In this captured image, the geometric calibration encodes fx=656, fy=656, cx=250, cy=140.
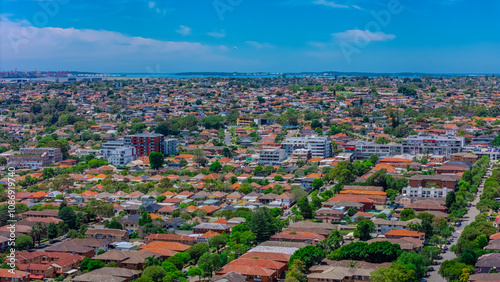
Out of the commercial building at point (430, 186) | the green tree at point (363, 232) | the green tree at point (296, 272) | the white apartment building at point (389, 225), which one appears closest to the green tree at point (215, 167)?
the commercial building at point (430, 186)

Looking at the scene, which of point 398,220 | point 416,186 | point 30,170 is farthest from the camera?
point 30,170

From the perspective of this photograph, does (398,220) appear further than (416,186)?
No

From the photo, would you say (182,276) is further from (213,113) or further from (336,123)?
(213,113)

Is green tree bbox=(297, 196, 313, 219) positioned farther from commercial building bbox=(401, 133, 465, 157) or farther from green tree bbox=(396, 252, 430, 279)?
commercial building bbox=(401, 133, 465, 157)

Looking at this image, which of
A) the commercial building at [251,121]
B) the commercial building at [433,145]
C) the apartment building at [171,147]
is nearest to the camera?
the commercial building at [433,145]

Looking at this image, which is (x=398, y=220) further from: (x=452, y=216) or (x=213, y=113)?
(x=213, y=113)

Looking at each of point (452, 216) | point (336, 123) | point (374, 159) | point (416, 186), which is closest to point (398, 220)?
point (452, 216)

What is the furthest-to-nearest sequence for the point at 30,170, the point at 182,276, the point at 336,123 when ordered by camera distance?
the point at 336,123 → the point at 30,170 → the point at 182,276

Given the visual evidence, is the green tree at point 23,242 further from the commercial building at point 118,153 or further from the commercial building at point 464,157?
the commercial building at point 464,157
